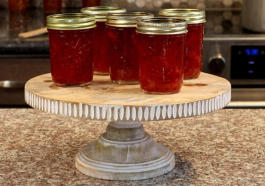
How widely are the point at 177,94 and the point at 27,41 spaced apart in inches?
55.6

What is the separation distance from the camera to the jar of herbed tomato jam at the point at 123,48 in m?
1.14

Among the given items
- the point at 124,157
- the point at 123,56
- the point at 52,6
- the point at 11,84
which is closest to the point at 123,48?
the point at 123,56

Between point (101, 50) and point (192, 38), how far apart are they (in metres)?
0.21

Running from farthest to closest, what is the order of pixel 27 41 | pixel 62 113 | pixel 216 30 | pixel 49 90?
pixel 216 30, pixel 27 41, pixel 49 90, pixel 62 113

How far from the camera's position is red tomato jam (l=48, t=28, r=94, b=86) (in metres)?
1.11

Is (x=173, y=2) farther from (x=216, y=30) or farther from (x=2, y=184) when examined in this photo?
(x=2, y=184)

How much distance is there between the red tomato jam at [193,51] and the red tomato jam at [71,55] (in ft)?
0.72

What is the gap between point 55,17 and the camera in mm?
1135

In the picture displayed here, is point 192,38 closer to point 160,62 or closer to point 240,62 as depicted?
point 160,62

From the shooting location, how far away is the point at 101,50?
125cm

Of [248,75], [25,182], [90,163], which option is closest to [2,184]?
[25,182]

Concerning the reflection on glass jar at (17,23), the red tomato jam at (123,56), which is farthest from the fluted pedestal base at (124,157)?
the reflection on glass jar at (17,23)

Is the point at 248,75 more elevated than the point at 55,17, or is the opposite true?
the point at 55,17

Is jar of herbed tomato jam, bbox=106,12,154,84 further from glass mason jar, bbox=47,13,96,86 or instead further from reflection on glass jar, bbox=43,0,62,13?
reflection on glass jar, bbox=43,0,62,13
